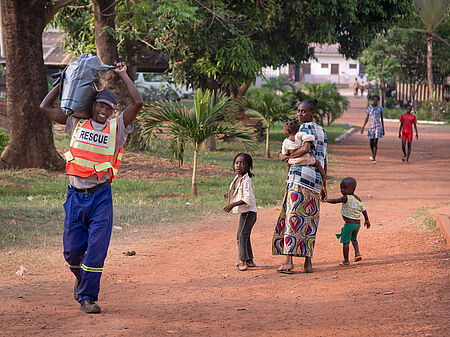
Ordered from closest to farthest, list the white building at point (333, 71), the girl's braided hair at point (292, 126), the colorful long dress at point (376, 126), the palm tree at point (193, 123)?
the girl's braided hair at point (292, 126), the palm tree at point (193, 123), the colorful long dress at point (376, 126), the white building at point (333, 71)

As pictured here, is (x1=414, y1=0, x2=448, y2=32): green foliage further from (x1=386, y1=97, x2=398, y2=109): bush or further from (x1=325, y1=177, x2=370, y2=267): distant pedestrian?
(x1=325, y1=177, x2=370, y2=267): distant pedestrian

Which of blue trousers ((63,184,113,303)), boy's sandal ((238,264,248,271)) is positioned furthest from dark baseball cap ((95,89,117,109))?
boy's sandal ((238,264,248,271))

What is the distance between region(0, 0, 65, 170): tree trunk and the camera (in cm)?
1278

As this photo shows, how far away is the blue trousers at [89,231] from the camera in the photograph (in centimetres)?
498

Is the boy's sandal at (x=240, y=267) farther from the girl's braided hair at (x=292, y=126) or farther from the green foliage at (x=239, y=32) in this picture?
the green foliage at (x=239, y=32)

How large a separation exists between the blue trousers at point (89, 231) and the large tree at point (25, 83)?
834cm

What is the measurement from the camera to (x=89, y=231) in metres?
5.01

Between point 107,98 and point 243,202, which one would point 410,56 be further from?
point 107,98

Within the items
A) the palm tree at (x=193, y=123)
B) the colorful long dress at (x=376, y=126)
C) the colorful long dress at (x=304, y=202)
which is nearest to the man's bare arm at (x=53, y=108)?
the colorful long dress at (x=304, y=202)

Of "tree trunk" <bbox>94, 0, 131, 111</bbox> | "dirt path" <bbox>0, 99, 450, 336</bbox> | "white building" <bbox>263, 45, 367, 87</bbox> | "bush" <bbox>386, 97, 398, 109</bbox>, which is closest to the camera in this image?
"dirt path" <bbox>0, 99, 450, 336</bbox>

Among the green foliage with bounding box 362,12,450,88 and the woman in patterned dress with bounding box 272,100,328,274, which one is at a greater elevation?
the green foliage with bounding box 362,12,450,88

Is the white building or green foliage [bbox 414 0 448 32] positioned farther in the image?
the white building

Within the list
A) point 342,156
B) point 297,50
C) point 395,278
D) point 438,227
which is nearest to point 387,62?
point 297,50

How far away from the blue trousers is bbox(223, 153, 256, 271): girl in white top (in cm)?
178
